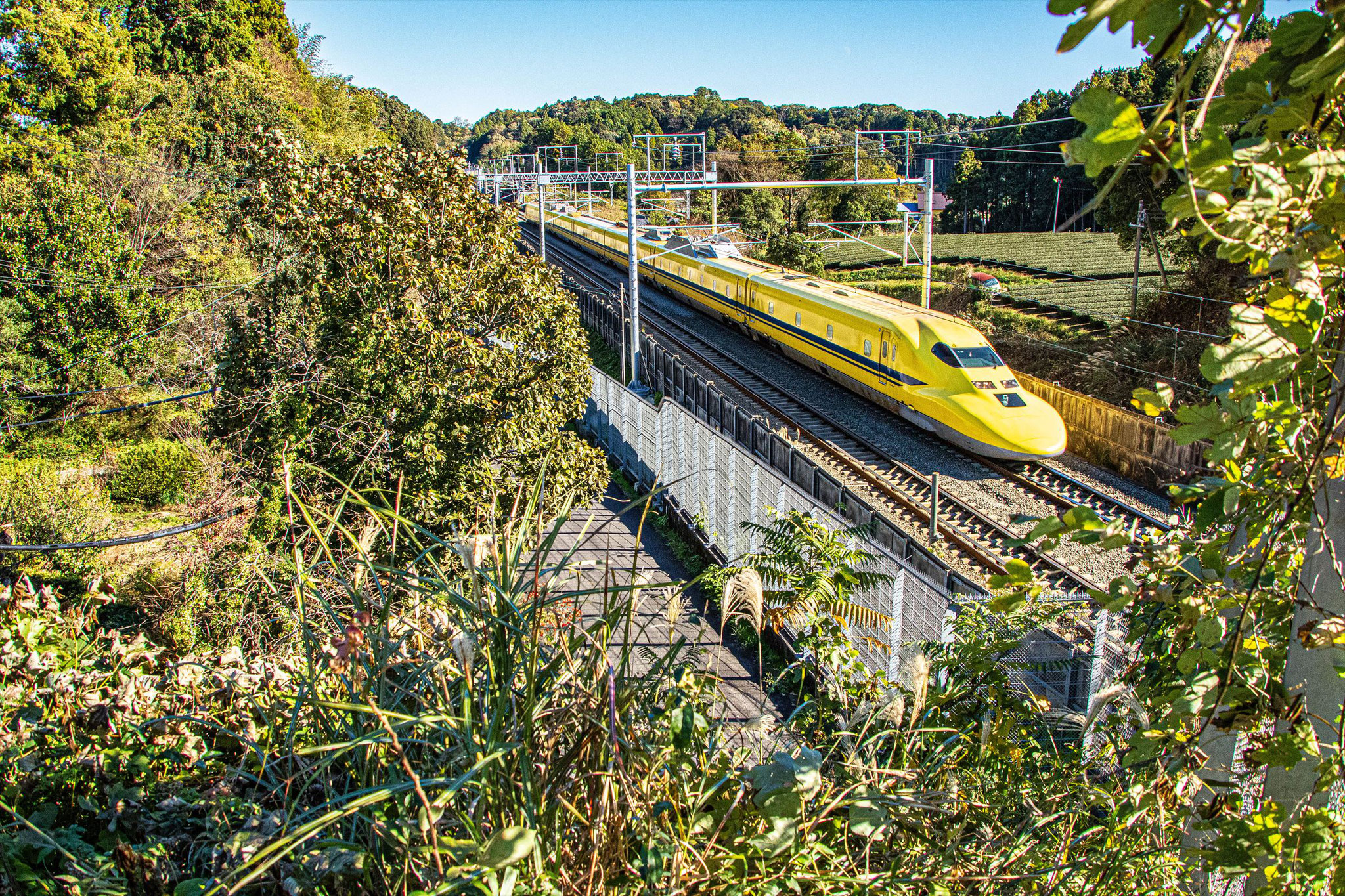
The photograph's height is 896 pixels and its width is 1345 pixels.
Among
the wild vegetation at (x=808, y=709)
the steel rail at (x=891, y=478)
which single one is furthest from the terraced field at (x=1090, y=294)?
the wild vegetation at (x=808, y=709)

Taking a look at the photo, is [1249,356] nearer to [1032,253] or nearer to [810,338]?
[810,338]

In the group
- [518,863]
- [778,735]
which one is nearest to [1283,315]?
[778,735]

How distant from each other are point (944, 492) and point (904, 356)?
9.93 feet

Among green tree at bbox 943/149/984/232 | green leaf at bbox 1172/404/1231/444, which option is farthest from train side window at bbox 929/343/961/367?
green tree at bbox 943/149/984/232

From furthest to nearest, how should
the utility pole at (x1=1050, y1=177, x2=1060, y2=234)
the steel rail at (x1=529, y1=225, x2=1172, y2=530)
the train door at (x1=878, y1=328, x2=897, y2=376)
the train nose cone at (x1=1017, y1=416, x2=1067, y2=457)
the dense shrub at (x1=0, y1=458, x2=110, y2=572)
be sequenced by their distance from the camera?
the utility pole at (x1=1050, y1=177, x2=1060, y2=234) < the train door at (x1=878, y1=328, x2=897, y2=376) < the train nose cone at (x1=1017, y1=416, x2=1067, y2=457) < the dense shrub at (x1=0, y1=458, x2=110, y2=572) < the steel rail at (x1=529, y1=225, x2=1172, y2=530)

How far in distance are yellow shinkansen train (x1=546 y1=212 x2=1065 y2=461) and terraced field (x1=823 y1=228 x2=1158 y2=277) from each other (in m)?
18.6

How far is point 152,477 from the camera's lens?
18.7 meters

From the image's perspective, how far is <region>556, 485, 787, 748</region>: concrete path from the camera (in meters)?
2.38

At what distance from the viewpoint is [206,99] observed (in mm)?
31672

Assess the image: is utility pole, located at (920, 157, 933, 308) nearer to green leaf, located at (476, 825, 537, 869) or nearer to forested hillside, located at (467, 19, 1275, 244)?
forested hillside, located at (467, 19, 1275, 244)

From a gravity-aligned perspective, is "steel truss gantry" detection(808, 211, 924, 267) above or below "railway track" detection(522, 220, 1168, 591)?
above

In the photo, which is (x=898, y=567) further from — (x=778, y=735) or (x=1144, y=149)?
(x=1144, y=149)

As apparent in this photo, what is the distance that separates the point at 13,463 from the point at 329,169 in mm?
11375

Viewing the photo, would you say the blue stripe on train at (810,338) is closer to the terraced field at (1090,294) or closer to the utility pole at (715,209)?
the utility pole at (715,209)
